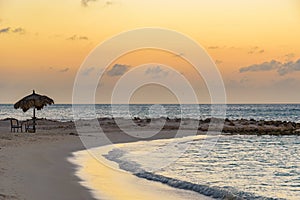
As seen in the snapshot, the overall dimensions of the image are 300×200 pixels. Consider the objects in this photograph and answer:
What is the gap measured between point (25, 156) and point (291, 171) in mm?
10303

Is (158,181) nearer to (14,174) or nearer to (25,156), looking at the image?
(14,174)

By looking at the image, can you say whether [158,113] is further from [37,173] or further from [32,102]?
[37,173]

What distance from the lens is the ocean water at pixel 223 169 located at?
13281mm

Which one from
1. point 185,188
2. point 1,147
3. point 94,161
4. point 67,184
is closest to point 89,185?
point 67,184

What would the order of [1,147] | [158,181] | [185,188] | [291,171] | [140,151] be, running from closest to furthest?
1. [185,188]
2. [158,181]
3. [291,171]
4. [1,147]
5. [140,151]

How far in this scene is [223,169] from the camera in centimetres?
1744

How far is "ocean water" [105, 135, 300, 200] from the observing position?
13281 mm

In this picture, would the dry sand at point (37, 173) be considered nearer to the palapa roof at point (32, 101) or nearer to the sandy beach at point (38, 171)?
the sandy beach at point (38, 171)

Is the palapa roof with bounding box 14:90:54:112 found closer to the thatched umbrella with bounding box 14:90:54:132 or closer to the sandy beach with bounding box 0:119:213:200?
the thatched umbrella with bounding box 14:90:54:132

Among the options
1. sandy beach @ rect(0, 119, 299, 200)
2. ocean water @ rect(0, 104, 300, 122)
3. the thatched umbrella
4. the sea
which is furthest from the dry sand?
ocean water @ rect(0, 104, 300, 122)

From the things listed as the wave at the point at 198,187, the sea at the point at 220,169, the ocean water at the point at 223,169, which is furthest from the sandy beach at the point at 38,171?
the ocean water at the point at 223,169

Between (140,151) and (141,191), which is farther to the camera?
(140,151)

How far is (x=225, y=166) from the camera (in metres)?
18.3

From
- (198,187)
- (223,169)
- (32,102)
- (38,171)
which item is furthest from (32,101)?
(198,187)
